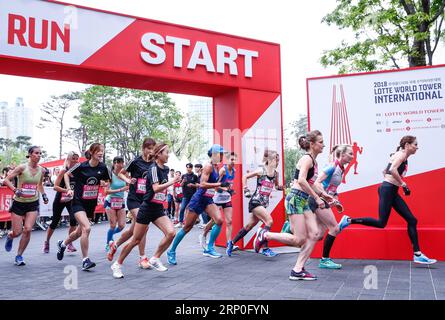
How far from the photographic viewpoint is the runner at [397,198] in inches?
258

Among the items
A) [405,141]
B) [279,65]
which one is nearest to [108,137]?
[279,65]

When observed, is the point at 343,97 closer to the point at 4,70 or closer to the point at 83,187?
the point at 83,187

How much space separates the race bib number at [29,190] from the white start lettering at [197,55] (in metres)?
3.03

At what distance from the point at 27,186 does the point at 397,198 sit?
6.11 metres

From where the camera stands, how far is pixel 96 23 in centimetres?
772

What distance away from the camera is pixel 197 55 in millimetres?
8625

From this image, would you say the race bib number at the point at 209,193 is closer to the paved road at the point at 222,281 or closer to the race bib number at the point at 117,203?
the paved road at the point at 222,281

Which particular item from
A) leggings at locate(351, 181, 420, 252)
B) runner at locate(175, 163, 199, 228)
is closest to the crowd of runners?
leggings at locate(351, 181, 420, 252)

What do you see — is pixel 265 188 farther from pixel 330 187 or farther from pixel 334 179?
pixel 334 179

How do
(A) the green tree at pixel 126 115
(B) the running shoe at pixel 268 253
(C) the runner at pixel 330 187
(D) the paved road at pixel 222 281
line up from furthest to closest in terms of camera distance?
1. (A) the green tree at pixel 126 115
2. (B) the running shoe at pixel 268 253
3. (C) the runner at pixel 330 187
4. (D) the paved road at pixel 222 281

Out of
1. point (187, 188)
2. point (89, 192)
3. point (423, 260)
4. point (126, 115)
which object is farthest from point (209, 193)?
point (126, 115)

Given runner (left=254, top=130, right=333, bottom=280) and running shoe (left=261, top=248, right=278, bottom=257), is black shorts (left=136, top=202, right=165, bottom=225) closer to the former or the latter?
runner (left=254, top=130, right=333, bottom=280)

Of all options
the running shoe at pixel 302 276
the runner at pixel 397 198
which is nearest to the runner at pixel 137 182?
the running shoe at pixel 302 276
